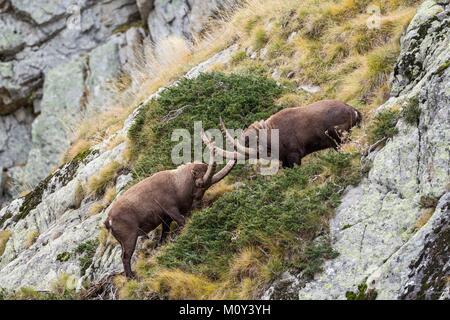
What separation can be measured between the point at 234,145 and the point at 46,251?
3.62 meters

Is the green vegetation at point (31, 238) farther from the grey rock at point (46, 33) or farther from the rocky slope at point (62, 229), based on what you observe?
the grey rock at point (46, 33)

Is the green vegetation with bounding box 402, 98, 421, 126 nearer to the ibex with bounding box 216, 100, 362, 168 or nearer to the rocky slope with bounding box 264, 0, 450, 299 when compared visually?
the rocky slope with bounding box 264, 0, 450, 299

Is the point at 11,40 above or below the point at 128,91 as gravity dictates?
above

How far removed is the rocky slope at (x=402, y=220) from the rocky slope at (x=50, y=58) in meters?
15.5

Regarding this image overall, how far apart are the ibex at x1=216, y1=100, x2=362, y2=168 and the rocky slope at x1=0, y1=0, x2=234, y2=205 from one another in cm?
1302

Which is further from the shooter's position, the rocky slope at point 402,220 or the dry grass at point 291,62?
the dry grass at point 291,62

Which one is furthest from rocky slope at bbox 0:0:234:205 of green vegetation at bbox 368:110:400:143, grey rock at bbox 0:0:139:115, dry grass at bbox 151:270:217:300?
dry grass at bbox 151:270:217:300

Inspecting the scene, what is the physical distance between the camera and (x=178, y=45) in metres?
19.6

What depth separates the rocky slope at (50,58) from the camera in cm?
2394

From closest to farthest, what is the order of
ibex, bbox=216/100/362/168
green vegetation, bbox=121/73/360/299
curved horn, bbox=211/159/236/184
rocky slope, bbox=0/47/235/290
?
green vegetation, bbox=121/73/360/299 < ibex, bbox=216/100/362/168 < curved horn, bbox=211/159/236/184 < rocky slope, bbox=0/47/235/290

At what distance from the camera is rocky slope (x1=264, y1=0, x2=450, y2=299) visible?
287 inches

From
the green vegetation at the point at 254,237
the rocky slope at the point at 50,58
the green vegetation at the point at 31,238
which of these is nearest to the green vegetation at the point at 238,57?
the green vegetation at the point at 254,237
